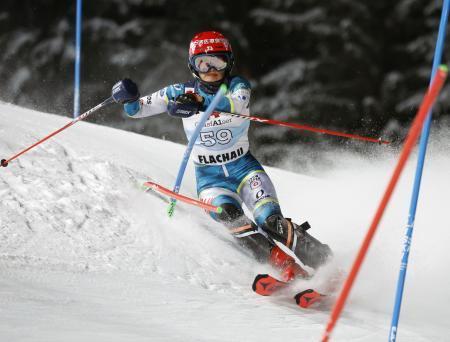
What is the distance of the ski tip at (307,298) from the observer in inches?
146

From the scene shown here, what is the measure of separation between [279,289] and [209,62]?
4.36 feet

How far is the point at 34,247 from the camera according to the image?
12.0ft

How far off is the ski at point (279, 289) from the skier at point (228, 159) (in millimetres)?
239

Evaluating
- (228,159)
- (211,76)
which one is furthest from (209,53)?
(228,159)

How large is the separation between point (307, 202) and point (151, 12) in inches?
409

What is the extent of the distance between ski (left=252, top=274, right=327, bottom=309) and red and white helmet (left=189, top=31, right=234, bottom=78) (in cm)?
124

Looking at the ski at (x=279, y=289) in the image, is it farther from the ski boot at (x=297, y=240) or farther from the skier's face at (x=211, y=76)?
the skier's face at (x=211, y=76)

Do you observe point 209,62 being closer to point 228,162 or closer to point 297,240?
point 228,162

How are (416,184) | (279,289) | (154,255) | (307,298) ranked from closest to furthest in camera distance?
(416,184) < (307,298) < (279,289) < (154,255)

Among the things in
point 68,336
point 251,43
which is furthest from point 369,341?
point 251,43

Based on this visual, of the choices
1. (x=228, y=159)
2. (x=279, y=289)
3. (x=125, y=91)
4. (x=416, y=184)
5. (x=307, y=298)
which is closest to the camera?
(x=416, y=184)

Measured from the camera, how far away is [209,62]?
13.7 feet

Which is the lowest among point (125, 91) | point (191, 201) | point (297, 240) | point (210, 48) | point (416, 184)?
point (416, 184)

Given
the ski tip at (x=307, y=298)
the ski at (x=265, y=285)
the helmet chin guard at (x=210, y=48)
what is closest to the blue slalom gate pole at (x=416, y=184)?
the ski tip at (x=307, y=298)
